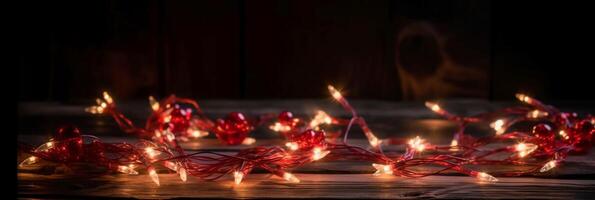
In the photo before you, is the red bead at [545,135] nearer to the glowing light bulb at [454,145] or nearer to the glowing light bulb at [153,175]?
the glowing light bulb at [454,145]

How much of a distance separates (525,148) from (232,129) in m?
0.74

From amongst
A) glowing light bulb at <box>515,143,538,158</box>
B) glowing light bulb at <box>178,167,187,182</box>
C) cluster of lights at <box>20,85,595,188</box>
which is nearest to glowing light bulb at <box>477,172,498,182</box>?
cluster of lights at <box>20,85,595,188</box>

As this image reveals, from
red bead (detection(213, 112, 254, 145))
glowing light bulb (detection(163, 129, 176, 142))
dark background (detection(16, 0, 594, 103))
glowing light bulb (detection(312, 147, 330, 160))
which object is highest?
dark background (detection(16, 0, 594, 103))

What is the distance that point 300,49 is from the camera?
9.71ft

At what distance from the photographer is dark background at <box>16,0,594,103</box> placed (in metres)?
2.90

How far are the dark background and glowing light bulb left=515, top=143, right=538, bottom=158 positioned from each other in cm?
122

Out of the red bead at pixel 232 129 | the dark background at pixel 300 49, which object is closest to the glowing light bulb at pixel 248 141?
the red bead at pixel 232 129

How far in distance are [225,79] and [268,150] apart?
1452 millimetres

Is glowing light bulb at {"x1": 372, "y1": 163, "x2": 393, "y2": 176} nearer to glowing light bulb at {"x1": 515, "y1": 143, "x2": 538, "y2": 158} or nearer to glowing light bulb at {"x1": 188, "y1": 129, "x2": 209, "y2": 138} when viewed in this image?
glowing light bulb at {"x1": 515, "y1": 143, "x2": 538, "y2": 158}

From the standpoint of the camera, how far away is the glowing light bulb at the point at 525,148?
1703 mm

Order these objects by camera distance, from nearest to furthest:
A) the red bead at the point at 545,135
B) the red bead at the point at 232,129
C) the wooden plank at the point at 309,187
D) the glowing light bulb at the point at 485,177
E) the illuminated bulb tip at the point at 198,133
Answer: the wooden plank at the point at 309,187
the glowing light bulb at the point at 485,177
the red bead at the point at 545,135
the red bead at the point at 232,129
the illuminated bulb tip at the point at 198,133

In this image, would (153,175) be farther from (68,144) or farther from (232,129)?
(232,129)

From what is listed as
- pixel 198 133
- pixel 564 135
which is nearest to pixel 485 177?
pixel 564 135

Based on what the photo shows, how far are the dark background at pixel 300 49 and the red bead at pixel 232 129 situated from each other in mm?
1019
